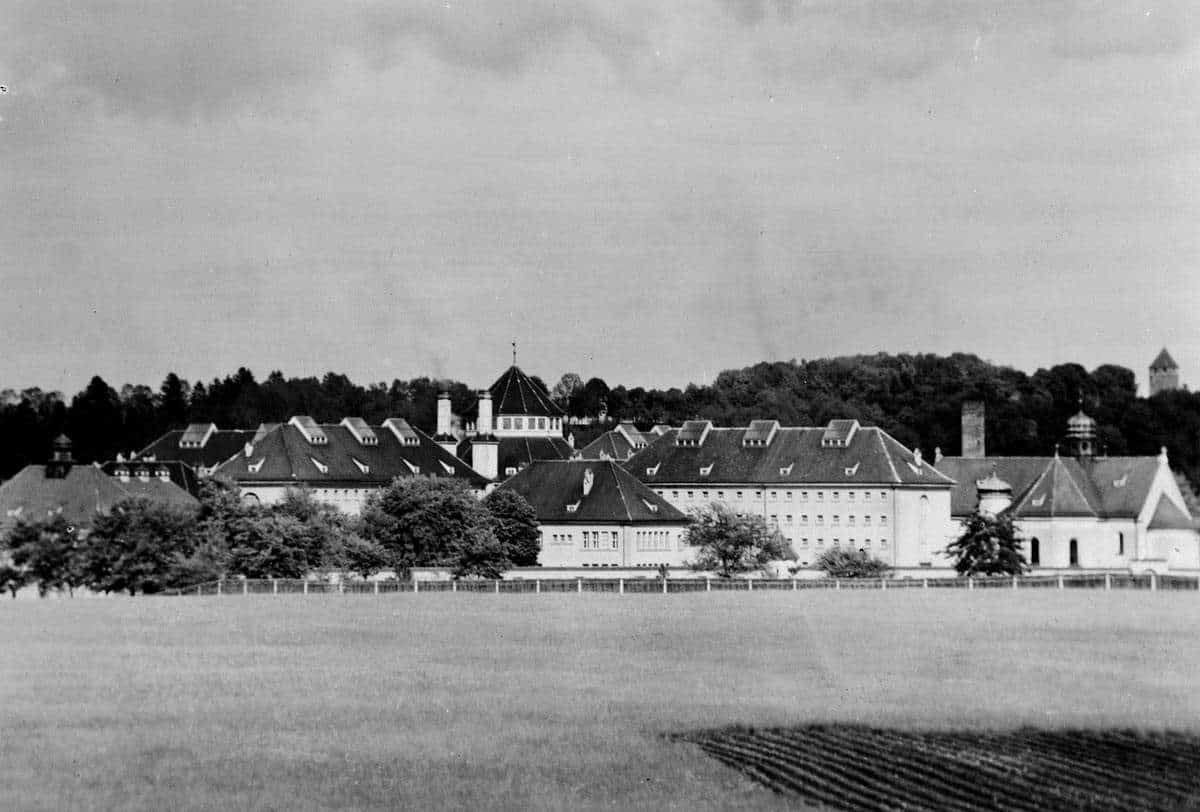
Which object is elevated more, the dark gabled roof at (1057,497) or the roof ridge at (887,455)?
the roof ridge at (887,455)

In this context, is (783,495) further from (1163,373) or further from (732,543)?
(1163,373)

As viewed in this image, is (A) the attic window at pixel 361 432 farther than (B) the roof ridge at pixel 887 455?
Yes

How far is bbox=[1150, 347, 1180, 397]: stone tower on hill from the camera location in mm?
180538

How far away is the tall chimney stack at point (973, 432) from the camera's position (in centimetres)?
13575

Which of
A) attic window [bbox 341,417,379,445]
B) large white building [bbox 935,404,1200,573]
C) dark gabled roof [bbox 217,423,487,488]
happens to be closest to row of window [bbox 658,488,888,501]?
large white building [bbox 935,404,1200,573]

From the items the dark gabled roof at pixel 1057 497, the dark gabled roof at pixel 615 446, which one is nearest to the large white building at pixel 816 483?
the dark gabled roof at pixel 1057 497

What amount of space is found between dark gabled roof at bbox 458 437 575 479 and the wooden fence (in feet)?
217

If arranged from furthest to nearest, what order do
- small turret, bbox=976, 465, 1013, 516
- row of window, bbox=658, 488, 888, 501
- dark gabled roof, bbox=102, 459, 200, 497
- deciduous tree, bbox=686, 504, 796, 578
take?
row of window, bbox=658, 488, 888, 501 → small turret, bbox=976, 465, 1013, 516 → deciduous tree, bbox=686, 504, 796, 578 → dark gabled roof, bbox=102, 459, 200, 497

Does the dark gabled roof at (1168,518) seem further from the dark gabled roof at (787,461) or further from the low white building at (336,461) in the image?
the low white building at (336,461)

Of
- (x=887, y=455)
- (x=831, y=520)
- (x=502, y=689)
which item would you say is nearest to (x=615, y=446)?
(x=831, y=520)

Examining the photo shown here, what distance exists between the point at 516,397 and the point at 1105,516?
50.9 m

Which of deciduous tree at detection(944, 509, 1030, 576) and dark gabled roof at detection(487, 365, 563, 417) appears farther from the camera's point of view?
dark gabled roof at detection(487, 365, 563, 417)

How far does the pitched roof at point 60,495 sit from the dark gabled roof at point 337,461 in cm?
4309

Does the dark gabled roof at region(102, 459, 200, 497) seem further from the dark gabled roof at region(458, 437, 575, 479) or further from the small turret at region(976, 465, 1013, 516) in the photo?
the small turret at region(976, 465, 1013, 516)
